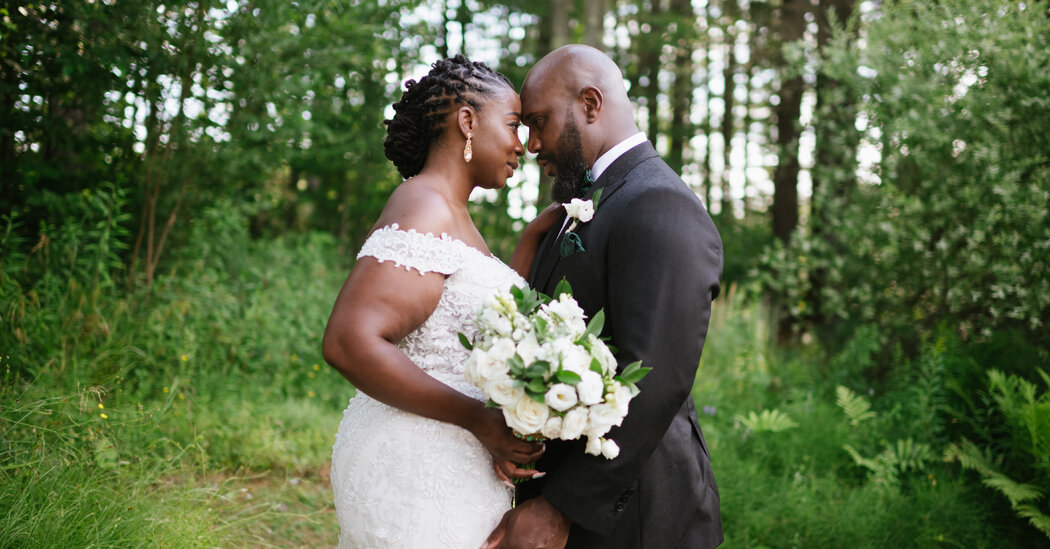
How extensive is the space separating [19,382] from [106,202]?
9.41 ft

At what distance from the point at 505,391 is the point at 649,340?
439 millimetres

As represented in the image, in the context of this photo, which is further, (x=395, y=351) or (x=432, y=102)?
(x=432, y=102)

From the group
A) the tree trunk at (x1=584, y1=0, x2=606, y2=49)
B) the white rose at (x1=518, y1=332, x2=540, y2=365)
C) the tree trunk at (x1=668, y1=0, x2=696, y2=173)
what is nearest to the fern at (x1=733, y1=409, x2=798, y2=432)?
the white rose at (x1=518, y1=332, x2=540, y2=365)

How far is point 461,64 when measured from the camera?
2.38m

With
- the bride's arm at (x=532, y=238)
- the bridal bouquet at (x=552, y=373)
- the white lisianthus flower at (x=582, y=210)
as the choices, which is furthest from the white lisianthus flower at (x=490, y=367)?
the bride's arm at (x=532, y=238)

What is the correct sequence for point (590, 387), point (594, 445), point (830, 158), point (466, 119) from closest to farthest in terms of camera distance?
1. point (590, 387)
2. point (594, 445)
3. point (466, 119)
4. point (830, 158)

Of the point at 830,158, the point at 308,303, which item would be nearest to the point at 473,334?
the point at 308,303

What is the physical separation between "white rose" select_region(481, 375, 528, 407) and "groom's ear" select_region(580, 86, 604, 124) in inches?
45.0

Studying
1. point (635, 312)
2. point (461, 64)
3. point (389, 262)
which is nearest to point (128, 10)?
point (461, 64)

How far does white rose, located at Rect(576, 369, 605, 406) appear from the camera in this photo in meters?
1.70

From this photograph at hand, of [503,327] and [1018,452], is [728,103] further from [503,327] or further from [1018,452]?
[503,327]

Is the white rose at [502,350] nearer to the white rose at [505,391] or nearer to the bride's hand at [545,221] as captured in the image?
the white rose at [505,391]

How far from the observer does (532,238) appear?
279 cm

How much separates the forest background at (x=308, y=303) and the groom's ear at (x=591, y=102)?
2525 mm
